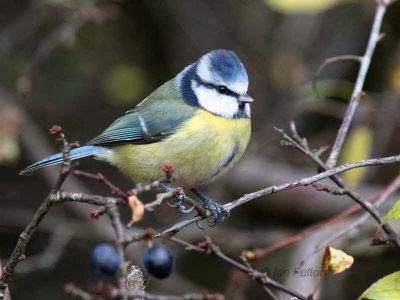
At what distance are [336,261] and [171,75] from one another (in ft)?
11.7

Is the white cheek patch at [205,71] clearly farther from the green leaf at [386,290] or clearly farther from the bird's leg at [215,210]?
the green leaf at [386,290]

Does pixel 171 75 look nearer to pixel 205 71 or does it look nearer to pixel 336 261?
pixel 205 71

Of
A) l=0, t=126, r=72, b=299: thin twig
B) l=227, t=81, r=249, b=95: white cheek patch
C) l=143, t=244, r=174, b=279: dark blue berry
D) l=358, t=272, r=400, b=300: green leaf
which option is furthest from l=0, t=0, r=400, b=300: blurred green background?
l=143, t=244, r=174, b=279: dark blue berry

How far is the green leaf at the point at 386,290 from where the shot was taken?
1625mm

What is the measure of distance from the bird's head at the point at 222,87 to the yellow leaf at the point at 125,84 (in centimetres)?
170

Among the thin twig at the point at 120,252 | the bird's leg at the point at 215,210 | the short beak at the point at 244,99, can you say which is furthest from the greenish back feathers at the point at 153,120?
the thin twig at the point at 120,252

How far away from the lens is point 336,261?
1650 millimetres

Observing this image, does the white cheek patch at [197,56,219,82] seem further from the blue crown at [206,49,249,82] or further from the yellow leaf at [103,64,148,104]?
the yellow leaf at [103,64,148,104]

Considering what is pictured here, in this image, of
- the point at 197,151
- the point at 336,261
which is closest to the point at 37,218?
the point at 336,261

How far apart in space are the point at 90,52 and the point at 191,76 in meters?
1.85

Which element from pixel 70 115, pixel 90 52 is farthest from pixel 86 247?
pixel 90 52

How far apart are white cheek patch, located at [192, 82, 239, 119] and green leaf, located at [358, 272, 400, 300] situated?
4.69ft

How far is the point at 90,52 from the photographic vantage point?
4781mm

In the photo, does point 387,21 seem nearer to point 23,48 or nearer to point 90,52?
point 90,52
